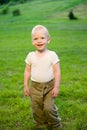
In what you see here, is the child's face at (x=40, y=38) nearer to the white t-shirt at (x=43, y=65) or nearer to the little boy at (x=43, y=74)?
the little boy at (x=43, y=74)

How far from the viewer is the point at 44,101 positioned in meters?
5.29

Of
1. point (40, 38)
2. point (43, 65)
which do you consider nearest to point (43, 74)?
point (43, 65)

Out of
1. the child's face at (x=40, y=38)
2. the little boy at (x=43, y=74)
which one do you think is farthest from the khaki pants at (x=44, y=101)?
the child's face at (x=40, y=38)

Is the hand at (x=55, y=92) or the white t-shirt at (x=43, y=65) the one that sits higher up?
the white t-shirt at (x=43, y=65)

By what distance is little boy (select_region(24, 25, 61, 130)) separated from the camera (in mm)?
5164

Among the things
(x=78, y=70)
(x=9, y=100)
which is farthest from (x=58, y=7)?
(x=9, y=100)

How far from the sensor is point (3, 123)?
6.13 m

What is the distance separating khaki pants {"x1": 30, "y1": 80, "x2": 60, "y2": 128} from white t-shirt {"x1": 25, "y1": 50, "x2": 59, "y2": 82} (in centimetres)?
9

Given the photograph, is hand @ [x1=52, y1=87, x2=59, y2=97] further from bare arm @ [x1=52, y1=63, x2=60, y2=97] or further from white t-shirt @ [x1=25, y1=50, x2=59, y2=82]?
white t-shirt @ [x1=25, y1=50, x2=59, y2=82]

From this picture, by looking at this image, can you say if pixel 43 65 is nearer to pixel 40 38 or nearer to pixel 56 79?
pixel 56 79

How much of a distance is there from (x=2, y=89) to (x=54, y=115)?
3335 mm

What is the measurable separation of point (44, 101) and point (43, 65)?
1.70 ft

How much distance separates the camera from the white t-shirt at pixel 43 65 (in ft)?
17.0

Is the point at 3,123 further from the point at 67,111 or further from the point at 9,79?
the point at 9,79
